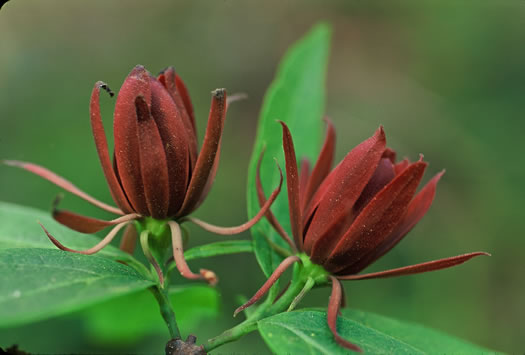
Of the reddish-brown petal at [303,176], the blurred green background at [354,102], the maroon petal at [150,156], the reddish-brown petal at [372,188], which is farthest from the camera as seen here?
the blurred green background at [354,102]

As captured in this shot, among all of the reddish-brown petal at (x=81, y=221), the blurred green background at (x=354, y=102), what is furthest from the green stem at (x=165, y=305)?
the blurred green background at (x=354, y=102)

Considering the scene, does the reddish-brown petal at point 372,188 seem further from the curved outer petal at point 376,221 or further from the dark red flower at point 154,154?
the dark red flower at point 154,154

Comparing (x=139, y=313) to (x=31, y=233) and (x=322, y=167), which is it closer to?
(x=31, y=233)

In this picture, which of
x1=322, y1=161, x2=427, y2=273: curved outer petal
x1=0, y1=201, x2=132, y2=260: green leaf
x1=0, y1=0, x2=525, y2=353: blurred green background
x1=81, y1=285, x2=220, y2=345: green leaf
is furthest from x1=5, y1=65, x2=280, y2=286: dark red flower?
x1=0, y1=0, x2=525, y2=353: blurred green background

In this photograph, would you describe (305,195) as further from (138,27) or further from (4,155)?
(138,27)

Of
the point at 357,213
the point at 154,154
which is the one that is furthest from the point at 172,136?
the point at 357,213
